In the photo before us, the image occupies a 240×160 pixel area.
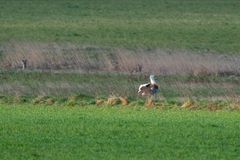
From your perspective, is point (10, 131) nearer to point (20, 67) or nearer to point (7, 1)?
point (20, 67)

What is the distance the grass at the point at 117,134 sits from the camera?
1695cm

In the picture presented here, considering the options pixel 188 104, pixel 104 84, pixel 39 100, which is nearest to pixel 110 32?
pixel 104 84

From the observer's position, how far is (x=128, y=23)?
42.8m

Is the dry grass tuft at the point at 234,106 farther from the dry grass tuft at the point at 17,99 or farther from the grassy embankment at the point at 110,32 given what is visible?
the dry grass tuft at the point at 17,99

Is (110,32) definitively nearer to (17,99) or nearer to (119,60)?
(119,60)

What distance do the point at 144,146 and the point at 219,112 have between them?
5093mm

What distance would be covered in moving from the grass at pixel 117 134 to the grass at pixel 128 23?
13.6 meters

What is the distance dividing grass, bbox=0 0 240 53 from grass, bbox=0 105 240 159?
13566mm

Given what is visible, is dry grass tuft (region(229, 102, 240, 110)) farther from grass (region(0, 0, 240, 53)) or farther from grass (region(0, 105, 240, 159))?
grass (region(0, 0, 240, 53))

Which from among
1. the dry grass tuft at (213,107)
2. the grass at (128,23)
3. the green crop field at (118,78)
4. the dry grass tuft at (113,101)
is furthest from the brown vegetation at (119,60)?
the dry grass tuft at (213,107)

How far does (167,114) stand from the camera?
21.7 metres

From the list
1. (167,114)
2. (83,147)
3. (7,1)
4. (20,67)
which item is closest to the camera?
(83,147)

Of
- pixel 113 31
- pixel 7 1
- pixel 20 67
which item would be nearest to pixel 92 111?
pixel 20 67

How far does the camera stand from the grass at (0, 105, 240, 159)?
1695 centimetres
